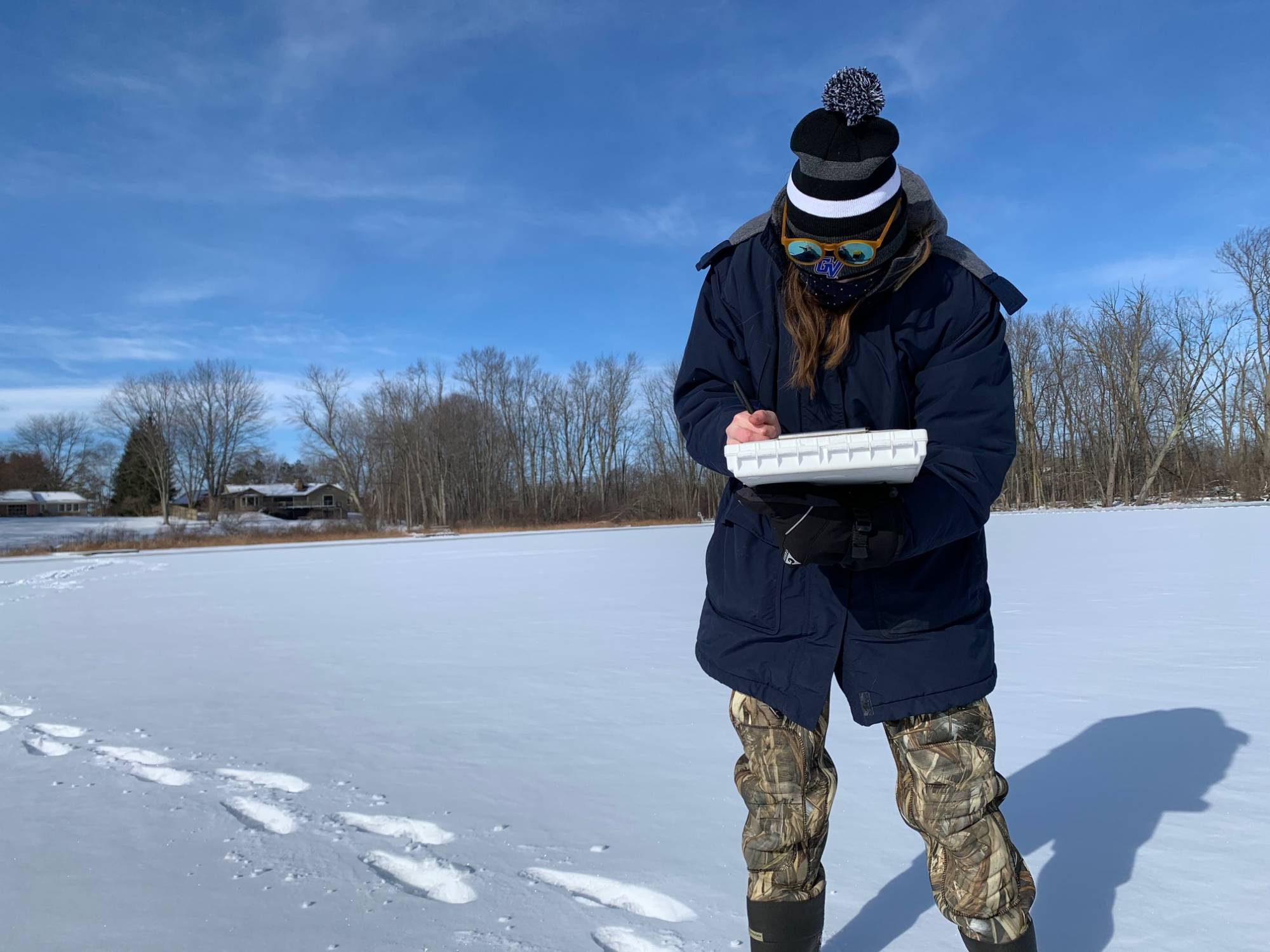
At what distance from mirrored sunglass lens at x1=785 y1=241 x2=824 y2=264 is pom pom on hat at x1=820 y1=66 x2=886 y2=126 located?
0.65 feet

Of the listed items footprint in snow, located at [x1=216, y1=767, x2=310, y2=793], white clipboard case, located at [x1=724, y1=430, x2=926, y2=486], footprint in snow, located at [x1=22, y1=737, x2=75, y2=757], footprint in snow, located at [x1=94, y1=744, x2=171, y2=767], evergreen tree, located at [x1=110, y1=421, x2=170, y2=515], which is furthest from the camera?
evergreen tree, located at [x1=110, y1=421, x2=170, y2=515]

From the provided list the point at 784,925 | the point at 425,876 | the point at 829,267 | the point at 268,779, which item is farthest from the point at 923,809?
the point at 268,779

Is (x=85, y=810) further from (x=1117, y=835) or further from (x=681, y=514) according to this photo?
(x=681, y=514)

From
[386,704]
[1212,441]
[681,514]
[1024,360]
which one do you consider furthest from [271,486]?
[386,704]

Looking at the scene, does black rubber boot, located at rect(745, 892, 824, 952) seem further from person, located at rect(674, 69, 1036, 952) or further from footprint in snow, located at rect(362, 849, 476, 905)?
footprint in snow, located at rect(362, 849, 476, 905)

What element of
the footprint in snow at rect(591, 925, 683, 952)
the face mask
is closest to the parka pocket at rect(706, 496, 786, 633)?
the face mask

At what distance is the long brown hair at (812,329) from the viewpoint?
133 cm

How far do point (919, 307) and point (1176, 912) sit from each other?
1616 mm

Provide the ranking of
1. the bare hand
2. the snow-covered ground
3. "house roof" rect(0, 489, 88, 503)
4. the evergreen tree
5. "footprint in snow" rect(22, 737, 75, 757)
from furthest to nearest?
"house roof" rect(0, 489, 88, 503), the evergreen tree, "footprint in snow" rect(22, 737, 75, 757), the snow-covered ground, the bare hand

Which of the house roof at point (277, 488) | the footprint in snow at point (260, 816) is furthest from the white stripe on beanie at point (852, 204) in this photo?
the house roof at point (277, 488)

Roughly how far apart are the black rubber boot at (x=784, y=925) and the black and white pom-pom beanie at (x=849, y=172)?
114 cm

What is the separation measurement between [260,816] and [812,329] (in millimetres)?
2364

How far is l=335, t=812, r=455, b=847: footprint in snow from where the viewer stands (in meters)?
2.36

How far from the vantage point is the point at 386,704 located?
4035 mm
